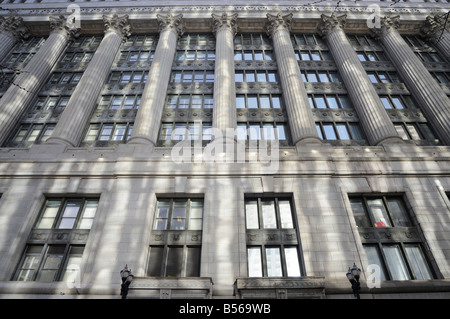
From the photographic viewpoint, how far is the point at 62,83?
24.6 m

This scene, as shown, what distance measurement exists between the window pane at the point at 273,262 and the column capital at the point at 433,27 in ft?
89.1

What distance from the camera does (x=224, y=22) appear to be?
91.7 ft

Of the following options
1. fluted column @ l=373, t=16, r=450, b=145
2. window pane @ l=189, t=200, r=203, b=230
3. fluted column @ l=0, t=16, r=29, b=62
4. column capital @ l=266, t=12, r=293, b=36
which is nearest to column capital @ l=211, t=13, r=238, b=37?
column capital @ l=266, t=12, r=293, b=36

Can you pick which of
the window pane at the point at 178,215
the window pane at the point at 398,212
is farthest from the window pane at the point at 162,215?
the window pane at the point at 398,212

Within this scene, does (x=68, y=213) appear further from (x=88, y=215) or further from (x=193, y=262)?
(x=193, y=262)

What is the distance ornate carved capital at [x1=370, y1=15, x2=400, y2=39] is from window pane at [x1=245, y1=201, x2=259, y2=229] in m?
22.9

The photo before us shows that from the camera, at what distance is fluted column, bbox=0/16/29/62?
2706cm

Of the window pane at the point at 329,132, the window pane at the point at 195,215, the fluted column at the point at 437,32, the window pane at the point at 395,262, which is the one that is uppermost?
the fluted column at the point at 437,32

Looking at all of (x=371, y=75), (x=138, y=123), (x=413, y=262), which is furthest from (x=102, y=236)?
(x=371, y=75)

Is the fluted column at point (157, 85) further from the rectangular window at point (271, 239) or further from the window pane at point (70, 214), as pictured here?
the rectangular window at point (271, 239)

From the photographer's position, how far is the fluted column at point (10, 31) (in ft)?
88.8

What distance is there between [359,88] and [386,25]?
1086cm

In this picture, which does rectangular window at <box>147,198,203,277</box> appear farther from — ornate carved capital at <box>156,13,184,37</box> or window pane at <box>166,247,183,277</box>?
ornate carved capital at <box>156,13,184,37</box>
